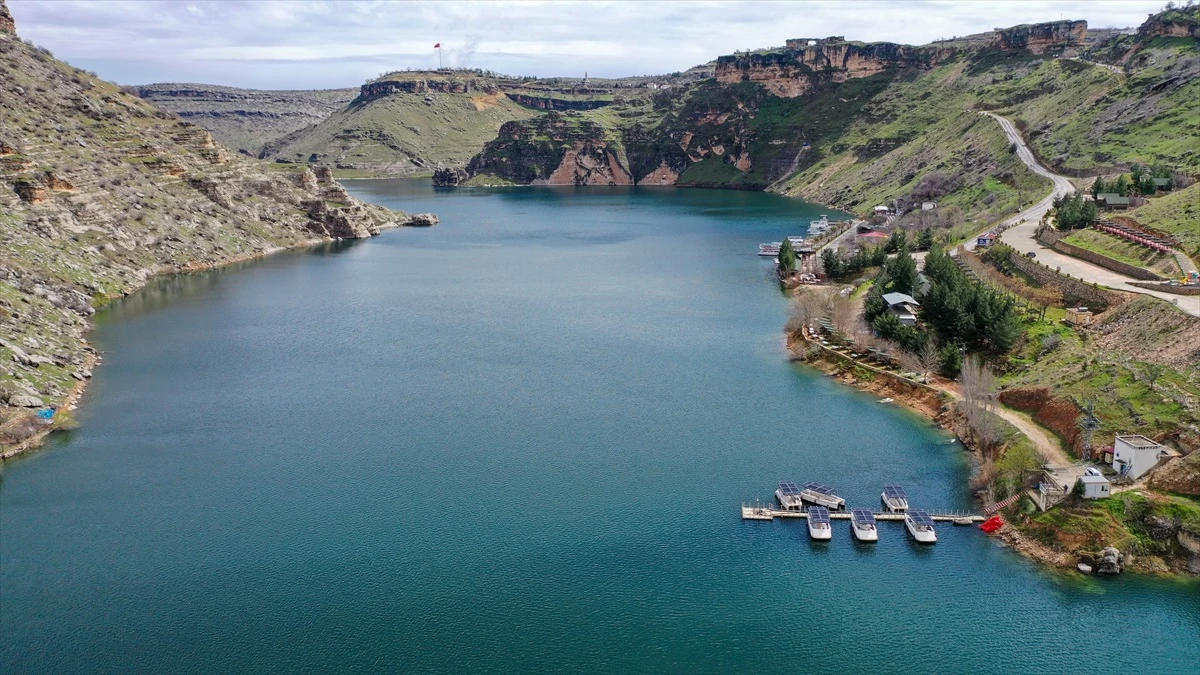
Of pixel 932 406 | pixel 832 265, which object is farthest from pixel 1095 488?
pixel 832 265

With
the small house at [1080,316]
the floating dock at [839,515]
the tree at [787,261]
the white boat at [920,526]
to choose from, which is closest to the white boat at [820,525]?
the floating dock at [839,515]

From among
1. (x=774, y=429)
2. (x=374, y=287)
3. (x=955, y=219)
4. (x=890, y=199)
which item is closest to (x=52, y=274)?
(x=374, y=287)

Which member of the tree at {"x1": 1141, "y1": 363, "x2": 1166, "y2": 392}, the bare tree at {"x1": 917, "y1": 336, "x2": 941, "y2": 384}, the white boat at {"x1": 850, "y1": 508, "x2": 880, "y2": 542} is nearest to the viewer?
the white boat at {"x1": 850, "y1": 508, "x2": 880, "y2": 542}

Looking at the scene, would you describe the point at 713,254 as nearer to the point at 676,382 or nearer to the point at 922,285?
the point at 922,285

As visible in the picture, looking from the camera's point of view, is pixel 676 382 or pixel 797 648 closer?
pixel 797 648

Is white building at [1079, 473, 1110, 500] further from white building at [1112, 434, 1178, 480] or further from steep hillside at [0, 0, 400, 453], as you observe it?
steep hillside at [0, 0, 400, 453]

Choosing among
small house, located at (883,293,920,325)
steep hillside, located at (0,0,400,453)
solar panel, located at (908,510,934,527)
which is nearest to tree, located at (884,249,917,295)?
small house, located at (883,293,920,325)
